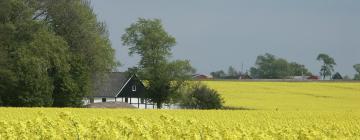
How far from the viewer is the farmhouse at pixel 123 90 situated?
86750mm

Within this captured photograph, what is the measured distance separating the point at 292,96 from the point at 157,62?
1481 cm

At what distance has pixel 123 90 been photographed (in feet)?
295

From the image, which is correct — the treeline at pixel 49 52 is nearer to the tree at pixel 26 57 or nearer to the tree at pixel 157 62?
the tree at pixel 26 57

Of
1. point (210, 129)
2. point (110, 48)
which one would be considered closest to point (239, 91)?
point (110, 48)

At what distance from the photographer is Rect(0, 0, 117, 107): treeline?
186 ft

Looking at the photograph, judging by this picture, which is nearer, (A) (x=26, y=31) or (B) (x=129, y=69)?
(A) (x=26, y=31)

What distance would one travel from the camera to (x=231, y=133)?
14891 mm

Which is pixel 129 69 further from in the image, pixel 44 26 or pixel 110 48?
pixel 44 26

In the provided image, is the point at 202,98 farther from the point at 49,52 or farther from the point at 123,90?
the point at 49,52

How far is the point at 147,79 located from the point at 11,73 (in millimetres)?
30629

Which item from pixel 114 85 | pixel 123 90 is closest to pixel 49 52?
pixel 114 85

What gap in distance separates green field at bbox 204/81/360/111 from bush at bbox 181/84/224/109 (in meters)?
1.81

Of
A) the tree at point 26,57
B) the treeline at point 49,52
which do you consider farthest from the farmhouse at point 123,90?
the tree at point 26,57

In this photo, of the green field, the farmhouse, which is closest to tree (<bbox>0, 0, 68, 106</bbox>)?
the green field
